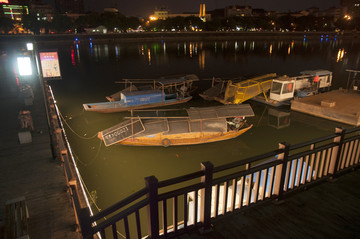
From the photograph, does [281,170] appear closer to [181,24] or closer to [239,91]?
[239,91]

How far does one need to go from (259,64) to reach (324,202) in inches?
2185

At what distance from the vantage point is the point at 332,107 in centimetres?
2070

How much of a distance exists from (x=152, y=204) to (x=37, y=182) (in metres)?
6.83

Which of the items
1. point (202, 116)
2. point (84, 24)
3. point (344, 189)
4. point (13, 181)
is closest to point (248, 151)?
point (202, 116)

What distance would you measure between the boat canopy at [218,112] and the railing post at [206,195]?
10.4m

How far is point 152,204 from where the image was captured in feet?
12.0

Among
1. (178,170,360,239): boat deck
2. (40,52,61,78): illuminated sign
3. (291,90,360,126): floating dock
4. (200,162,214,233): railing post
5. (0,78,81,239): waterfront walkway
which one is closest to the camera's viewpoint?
(200,162,214,233): railing post

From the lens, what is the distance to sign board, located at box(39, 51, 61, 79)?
14.8 meters

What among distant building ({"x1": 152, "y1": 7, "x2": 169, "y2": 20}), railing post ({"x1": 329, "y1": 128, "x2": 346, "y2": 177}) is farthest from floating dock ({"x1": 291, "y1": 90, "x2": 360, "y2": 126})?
distant building ({"x1": 152, "y1": 7, "x2": 169, "y2": 20})

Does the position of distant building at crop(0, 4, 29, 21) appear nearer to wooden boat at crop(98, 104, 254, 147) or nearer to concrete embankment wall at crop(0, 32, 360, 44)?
concrete embankment wall at crop(0, 32, 360, 44)

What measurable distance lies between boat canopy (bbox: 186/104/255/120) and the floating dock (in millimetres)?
9233

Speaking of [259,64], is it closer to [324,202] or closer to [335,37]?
[324,202]

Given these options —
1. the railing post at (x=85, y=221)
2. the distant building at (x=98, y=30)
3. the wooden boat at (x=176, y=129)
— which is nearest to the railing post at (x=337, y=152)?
the railing post at (x=85, y=221)

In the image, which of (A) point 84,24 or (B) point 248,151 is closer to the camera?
(B) point 248,151
